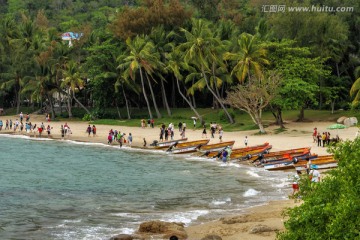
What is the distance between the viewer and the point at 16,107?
100750 mm

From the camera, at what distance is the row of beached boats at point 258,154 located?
4051cm

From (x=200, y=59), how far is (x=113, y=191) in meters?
31.0

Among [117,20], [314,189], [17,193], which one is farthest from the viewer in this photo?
[117,20]

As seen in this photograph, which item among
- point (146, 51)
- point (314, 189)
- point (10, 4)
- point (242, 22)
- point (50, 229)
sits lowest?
point (50, 229)

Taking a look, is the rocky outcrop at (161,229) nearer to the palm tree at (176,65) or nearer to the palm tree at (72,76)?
the palm tree at (176,65)

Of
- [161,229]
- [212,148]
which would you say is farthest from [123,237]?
[212,148]

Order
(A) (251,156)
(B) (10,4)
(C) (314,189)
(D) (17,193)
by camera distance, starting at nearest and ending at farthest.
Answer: (C) (314,189), (D) (17,193), (A) (251,156), (B) (10,4)

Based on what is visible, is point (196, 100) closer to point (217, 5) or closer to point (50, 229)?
point (217, 5)

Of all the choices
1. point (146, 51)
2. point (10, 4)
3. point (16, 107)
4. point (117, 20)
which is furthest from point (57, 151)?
point (10, 4)

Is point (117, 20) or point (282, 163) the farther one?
point (117, 20)

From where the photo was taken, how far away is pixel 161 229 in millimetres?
25078

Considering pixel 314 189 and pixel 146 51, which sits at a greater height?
pixel 146 51

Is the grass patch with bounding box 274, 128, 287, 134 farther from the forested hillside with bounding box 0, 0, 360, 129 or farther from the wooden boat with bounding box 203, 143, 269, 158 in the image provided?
the wooden boat with bounding box 203, 143, 269, 158

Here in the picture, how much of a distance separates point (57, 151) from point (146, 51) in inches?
773
